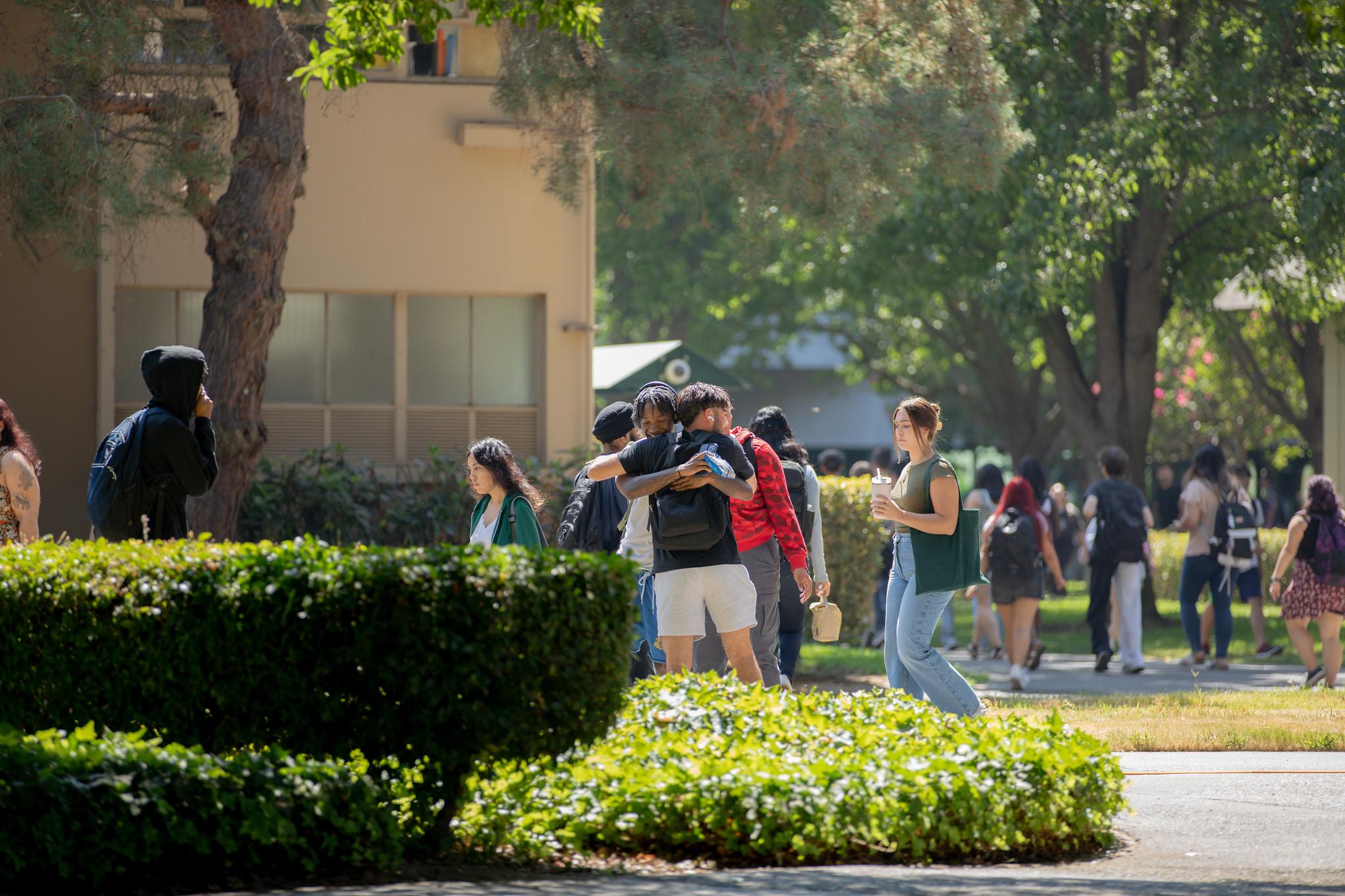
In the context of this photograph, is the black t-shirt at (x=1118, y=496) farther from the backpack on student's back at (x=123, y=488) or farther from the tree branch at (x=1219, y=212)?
the backpack on student's back at (x=123, y=488)

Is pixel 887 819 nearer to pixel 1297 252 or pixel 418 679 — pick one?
pixel 418 679

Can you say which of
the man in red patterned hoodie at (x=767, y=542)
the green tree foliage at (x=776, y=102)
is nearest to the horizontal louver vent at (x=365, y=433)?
the green tree foliage at (x=776, y=102)

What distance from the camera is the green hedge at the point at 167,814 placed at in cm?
495

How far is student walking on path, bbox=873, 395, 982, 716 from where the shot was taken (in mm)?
8180

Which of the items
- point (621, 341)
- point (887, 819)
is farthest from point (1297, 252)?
point (621, 341)

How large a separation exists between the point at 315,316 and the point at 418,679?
33.4 ft

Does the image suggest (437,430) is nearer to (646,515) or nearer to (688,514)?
(646,515)

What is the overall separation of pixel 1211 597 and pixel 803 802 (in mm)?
9685

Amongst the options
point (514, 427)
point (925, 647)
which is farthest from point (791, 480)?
point (514, 427)

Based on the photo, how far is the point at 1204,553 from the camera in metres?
14.1

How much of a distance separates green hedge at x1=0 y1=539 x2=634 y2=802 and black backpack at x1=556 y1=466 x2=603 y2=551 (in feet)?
10.2

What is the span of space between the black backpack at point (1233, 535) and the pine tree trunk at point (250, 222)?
7867 millimetres

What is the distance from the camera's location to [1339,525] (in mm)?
12078

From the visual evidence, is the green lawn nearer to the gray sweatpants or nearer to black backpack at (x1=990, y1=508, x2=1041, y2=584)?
A: black backpack at (x1=990, y1=508, x2=1041, y2=584)
